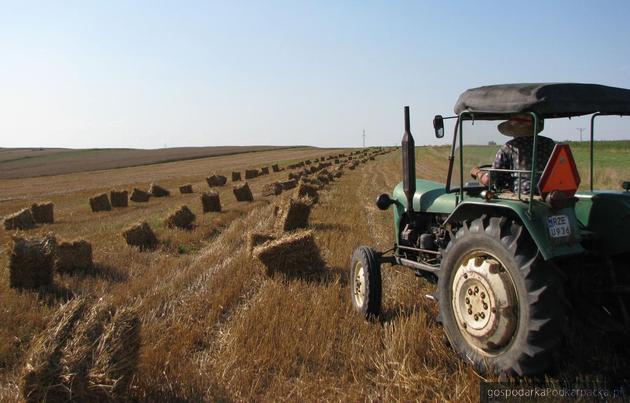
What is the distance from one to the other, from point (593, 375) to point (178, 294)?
3957mm

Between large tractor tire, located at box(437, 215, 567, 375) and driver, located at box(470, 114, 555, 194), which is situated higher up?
driver, located at box(470, 114, 555, 194)

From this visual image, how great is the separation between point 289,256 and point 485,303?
310cm

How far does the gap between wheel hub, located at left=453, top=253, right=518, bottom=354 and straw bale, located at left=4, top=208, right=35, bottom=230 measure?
10768mm

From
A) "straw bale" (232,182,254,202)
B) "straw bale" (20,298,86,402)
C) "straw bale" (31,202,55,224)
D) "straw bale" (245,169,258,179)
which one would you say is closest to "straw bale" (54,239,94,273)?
"straw bale" (20,298,86,402)

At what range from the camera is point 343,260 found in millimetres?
→ 6793

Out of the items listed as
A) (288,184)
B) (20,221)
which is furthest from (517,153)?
(288,184)

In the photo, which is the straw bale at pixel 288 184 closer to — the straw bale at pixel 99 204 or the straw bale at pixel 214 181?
the straw bale at pixel 214 181

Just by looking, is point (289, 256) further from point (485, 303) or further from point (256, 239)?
point (485, 303)

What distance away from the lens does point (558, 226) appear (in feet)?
9.92

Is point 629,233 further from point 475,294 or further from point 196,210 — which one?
point 196,210

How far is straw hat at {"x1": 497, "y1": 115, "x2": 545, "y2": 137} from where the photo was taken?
3747mm

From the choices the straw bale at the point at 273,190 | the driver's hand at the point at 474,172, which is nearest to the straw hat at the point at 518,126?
the driver's hand at the point at 474,172

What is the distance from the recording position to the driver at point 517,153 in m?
3.63

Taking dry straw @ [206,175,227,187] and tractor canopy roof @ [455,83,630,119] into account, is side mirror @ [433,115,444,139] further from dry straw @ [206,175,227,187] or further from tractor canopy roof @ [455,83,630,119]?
dry straw @ [206,175,227,187]
